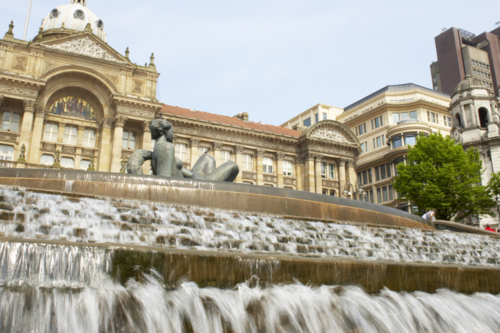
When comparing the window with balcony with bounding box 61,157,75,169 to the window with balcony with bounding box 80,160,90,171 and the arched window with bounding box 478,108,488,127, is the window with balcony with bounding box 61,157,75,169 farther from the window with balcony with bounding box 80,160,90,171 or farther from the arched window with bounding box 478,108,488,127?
the arched window with bounding box 478,108,488,127

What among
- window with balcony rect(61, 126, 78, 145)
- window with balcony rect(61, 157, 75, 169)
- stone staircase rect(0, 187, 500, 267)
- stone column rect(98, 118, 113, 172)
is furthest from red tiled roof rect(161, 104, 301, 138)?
stone staircase rect(0, 187, 500, 267)

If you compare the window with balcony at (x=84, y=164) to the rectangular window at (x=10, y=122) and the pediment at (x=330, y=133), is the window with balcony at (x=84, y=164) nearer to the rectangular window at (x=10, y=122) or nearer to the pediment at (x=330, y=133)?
the rectangular window at (x=10, y=122)

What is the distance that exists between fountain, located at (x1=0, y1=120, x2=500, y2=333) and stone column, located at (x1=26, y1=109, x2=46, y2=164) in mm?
25879

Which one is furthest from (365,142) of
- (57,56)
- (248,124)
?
(57,56)

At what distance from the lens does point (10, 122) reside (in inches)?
1374

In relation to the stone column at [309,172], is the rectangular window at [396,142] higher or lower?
higher

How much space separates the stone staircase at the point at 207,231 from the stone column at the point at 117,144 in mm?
25578

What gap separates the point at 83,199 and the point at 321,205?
7.37 meters

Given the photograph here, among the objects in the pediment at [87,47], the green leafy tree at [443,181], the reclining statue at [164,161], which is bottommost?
the reclining statue at [164,161]

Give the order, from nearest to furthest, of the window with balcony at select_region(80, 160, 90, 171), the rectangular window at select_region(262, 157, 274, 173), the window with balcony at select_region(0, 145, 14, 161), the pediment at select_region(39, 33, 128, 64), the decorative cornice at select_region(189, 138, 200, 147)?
the window with balcony at select_region(0, 145, 14, 161)
the pediment at select_region(39, 33, 128, 64)
the window with balcony at select_region(80, 160, 90, 171)
the decorative cornice at select_region(189, 138, 200, 147)
the rectangular window at select_region(262, 157, 274, 173)

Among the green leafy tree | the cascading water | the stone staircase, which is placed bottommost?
the cascading water

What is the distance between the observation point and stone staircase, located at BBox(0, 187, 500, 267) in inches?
298

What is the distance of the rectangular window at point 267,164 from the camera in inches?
1843

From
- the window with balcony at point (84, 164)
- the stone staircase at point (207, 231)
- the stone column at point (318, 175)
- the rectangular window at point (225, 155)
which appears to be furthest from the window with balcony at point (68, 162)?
the stone staircase at point (207, 231)
